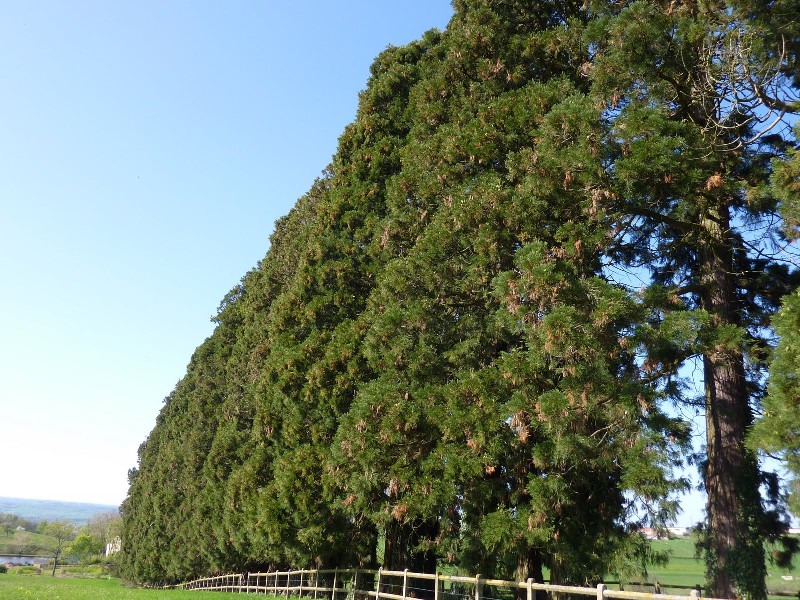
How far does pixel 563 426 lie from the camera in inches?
347

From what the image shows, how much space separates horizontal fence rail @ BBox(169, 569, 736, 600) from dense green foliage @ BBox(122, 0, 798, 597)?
1.81ft

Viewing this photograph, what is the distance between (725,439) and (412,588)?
6.55m

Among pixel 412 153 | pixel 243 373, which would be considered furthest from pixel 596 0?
pixel 243 373

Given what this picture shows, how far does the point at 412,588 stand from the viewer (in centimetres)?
1243

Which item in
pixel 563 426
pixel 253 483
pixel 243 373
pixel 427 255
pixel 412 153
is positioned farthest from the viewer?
pixel 243 373

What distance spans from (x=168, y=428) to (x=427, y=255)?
29.2 meters

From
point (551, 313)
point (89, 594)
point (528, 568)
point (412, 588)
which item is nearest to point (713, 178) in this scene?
point (551, 313)

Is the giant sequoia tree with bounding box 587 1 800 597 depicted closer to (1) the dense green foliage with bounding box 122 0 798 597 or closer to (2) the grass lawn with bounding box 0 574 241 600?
(1) the dense green foliage with bounding box 122 0 798 597

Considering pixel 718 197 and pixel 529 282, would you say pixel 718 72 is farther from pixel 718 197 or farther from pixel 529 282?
pixel 529 282

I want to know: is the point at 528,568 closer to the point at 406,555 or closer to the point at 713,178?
the point at 406,555

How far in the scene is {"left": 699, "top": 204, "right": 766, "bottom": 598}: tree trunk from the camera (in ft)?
27.7

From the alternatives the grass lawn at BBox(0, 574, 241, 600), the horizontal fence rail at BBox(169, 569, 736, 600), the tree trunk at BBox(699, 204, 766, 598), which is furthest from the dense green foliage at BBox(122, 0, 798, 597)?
the grass lawn at BBox(0, 574, 241, 600)

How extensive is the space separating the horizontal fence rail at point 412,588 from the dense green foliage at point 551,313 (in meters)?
0.55

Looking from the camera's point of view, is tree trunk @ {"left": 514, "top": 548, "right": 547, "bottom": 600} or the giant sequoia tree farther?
tree trunk @ {"left": 514, "top": 548, "right": 547, "bottom": 600}
